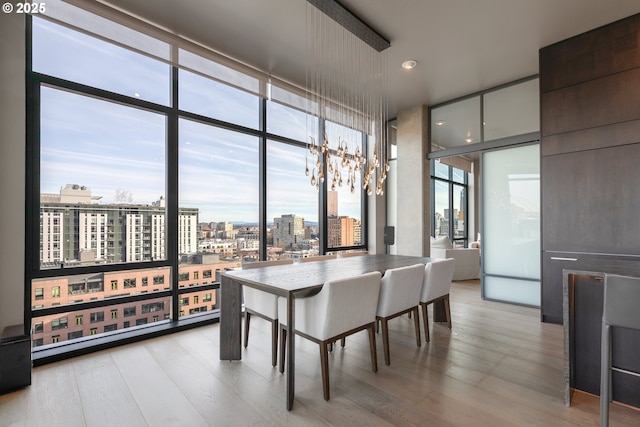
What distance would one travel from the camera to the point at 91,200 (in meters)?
2.99

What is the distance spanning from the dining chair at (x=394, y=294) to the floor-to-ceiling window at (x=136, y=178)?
1272 mm

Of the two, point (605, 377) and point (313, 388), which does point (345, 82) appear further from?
point (605, 377)

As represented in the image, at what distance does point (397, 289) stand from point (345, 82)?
290 centimetres

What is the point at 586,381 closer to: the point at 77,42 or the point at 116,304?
the point at 116,304

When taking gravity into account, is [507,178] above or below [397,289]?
above

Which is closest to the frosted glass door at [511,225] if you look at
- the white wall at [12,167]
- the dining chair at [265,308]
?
the dining chair at [265,308]

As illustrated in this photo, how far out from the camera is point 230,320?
8.88 ft

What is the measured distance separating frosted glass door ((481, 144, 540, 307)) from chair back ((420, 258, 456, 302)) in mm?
1765

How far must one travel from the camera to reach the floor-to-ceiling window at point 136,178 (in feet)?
9.10

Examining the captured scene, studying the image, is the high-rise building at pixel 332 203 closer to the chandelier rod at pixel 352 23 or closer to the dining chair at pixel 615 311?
the chandelier rod at pixel 352 23

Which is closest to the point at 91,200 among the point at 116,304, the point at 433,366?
the point at 116,304

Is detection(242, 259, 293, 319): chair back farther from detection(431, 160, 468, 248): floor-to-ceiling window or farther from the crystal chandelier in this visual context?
detection(431, 160, 468, 248): floor-to-ceiling window

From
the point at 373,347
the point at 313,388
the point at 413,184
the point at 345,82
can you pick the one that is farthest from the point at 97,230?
the point at 413,184

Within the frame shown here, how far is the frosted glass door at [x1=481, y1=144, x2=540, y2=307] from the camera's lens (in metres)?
4.25
